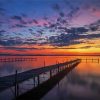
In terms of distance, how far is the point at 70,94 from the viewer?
2262 cm

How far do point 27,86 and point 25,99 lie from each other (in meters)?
7.05

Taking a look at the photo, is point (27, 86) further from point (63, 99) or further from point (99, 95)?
point (99, 95)

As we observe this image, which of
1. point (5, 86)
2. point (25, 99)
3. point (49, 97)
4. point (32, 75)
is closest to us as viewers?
point (25, 99)

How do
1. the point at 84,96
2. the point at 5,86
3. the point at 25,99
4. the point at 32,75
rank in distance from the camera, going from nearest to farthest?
the point at 25,99 < the point at 5,86 < the point at 84,96 < the point at 32,75

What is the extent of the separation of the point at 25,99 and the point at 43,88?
5343 millimetres

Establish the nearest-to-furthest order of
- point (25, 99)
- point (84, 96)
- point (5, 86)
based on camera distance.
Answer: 1. point (25, 99)
2. point (5, 86)
3. point (84, 96)

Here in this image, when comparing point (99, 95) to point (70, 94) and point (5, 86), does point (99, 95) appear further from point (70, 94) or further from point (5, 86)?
point (5, 86)

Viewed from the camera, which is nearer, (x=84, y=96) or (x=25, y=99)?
(x=25, y=99)

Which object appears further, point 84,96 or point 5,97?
point 84,96

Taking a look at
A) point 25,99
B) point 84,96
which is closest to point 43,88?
point 84,96

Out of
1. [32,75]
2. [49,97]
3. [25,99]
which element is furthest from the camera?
[32,75]

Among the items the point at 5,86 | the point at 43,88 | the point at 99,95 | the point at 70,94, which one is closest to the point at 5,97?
the point at 5,86

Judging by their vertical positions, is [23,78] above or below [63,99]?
above

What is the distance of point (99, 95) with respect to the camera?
2189 cm
